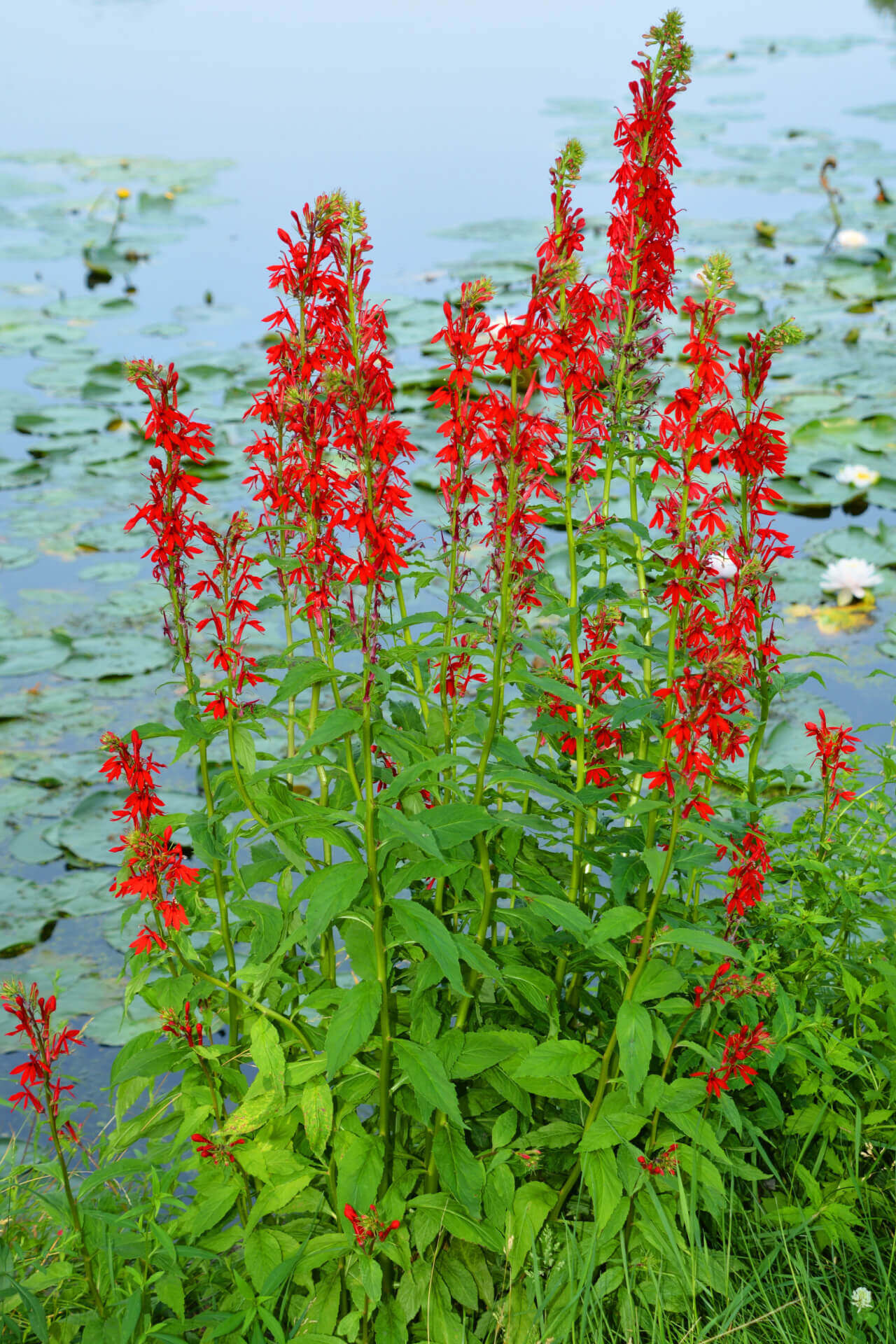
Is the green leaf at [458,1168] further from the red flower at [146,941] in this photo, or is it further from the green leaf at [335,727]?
the green leaf at [335,727]

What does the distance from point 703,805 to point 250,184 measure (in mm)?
9003

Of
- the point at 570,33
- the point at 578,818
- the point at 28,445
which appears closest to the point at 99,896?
the point at 578,818

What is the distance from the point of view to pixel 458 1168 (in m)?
1.56

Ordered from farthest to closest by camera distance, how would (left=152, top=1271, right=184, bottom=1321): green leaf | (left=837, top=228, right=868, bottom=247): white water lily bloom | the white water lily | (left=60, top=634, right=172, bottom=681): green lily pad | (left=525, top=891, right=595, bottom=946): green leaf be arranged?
(left=837, top=228, right=868, bottom=247): white water lily bloom → the white water lily → (left=60, top=634, right=172, bottom=681): green lily pad → (left=152, top=1271, right=184, bottom=1321): green leaf → (left=525, top=891, right=595, bottom=946): green leaf

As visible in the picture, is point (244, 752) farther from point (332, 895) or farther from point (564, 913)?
point (564, 913)

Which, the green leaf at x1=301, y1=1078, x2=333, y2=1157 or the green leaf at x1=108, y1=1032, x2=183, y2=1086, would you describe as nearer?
the green leaf at x1=301, y1=1078, x2=333, y2=1157

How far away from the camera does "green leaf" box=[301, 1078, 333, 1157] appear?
1574 millimetres

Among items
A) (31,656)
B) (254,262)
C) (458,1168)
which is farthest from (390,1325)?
(254,262)

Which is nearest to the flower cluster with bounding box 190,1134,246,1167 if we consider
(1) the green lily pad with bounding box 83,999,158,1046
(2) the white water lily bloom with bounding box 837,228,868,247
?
(1) the green lily pad with bounding box 83,999,158,1046

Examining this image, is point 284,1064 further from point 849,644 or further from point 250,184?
point 250,184

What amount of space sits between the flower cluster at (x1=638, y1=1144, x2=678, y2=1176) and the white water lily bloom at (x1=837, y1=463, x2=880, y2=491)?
3.75 metres

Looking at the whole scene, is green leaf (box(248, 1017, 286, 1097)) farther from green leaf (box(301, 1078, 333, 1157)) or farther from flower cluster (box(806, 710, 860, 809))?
flower cluster (box(806, 710, 860, 809))

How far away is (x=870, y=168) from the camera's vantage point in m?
9.35

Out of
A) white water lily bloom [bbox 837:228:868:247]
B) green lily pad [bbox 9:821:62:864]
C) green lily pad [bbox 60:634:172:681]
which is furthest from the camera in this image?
white water lily bloom [bbox 837:228:868:247]
